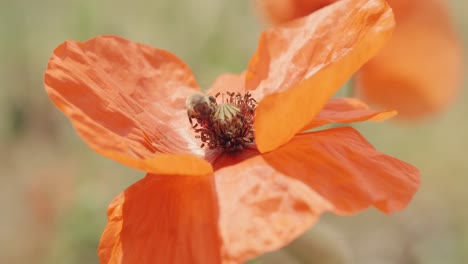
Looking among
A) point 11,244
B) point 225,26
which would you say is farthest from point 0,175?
point 225,26

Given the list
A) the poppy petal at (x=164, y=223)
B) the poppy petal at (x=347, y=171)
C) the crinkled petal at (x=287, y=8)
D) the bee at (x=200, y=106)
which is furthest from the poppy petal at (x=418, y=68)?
the poppy petal at (x=164, y=223)

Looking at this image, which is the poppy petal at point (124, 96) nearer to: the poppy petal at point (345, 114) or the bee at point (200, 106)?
the bee at point (200, 106)

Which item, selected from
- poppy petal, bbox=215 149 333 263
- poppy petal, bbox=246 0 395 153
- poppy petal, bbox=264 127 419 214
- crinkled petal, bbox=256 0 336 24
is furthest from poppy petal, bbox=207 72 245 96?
crinkled petal, bbox=256 0 336 24

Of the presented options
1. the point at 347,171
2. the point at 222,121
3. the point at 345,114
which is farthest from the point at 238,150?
the point at 347,171

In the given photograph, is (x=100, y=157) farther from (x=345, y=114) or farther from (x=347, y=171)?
(x=347, y=171)

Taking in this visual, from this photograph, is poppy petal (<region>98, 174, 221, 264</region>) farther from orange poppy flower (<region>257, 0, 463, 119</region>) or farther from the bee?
orange poppy flower (<region>257, 0, 463, 119</region>)
